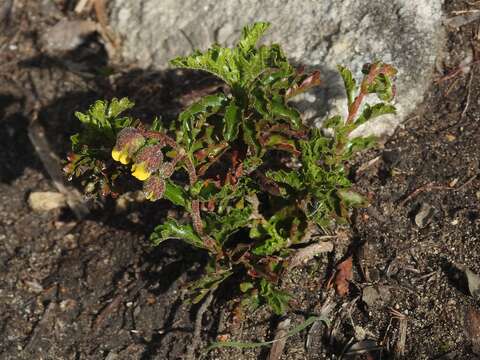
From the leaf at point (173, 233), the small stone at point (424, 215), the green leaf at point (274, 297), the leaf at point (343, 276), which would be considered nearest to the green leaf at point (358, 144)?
the small stone at point (424, 215)

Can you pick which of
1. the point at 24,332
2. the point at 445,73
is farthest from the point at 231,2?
the point at 24,332

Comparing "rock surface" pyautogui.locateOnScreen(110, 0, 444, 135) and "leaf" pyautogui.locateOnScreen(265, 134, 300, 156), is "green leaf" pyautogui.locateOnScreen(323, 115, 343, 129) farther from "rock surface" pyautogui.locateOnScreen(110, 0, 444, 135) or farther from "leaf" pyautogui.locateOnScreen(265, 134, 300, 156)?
"rock surface" pyautogui.locateOnScreen(110, 0, 444, 135)

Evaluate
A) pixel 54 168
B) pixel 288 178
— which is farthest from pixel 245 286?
pixel 54 168

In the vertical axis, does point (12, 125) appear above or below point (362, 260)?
above

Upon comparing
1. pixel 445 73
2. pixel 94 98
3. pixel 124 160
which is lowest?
pixel 445 73

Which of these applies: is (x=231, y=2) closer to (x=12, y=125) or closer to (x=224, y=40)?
(x=224, y=40)

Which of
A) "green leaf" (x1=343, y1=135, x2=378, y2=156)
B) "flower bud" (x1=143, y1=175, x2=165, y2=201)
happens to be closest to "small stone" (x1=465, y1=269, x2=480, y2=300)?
"green leaf" (x1=343, y1=135, x2=378, y2=156)

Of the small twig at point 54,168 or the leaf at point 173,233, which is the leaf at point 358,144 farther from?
the small twig at point 54,168
